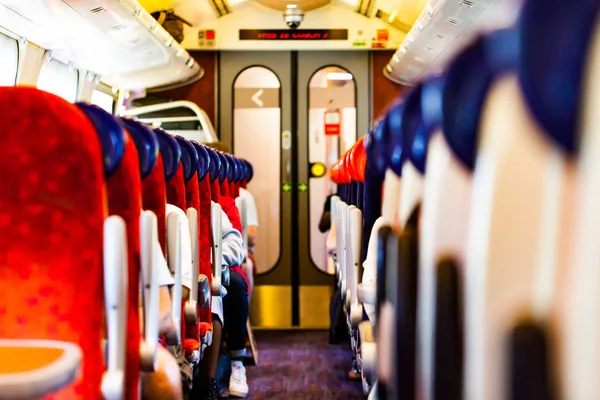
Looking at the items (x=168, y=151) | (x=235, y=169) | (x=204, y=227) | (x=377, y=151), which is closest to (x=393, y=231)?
(x=377, y=151)

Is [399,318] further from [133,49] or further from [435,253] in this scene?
[133,49]

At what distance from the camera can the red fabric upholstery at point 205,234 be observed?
10.3 ft

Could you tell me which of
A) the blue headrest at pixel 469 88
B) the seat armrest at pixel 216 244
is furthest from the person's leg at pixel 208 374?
the blue headrest at pixel 469 88

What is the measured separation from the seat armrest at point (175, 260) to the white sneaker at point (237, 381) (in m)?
2.23

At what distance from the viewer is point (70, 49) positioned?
4672 mm

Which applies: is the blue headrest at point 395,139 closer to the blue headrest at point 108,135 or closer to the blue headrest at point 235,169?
the blue headrest at point 108,135

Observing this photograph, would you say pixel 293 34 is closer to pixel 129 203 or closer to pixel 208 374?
pixel 208 374

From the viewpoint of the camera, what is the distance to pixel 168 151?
2.39m

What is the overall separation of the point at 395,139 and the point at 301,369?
404cm

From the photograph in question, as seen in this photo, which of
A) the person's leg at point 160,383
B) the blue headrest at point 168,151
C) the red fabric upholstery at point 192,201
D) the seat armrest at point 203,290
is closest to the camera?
the person's leg at point 160,383

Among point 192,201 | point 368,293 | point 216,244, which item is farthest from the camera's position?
point 216,244

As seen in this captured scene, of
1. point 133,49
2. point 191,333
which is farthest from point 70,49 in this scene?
point 191,333

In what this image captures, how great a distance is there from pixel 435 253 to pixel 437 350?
4.8 inches

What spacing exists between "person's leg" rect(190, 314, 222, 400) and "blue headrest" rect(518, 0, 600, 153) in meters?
3.20
